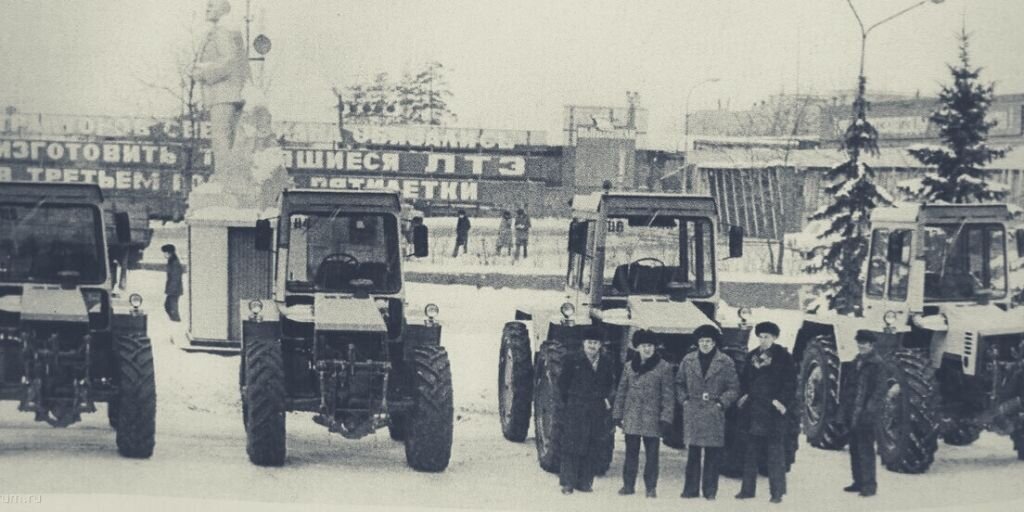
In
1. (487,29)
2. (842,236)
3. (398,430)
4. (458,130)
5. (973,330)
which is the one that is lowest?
(398,430)

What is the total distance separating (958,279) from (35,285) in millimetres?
7159

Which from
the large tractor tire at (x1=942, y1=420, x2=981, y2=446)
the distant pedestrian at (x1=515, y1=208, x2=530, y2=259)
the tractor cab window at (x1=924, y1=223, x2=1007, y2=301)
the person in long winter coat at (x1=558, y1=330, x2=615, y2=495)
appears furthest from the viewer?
the distant pedestrian at (x1=515, y1=208, x2=530, y2=259)

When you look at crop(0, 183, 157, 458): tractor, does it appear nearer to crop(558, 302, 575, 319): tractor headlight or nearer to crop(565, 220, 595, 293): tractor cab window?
crop(558, 302, 575, 319): tractor headlight

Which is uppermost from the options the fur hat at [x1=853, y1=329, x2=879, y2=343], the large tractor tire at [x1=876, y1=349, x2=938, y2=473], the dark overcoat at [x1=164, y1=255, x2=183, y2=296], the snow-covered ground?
the dark overcoat at [x1=164, y1=255, x2=183, y2=296]

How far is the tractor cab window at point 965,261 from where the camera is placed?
32.9 ft

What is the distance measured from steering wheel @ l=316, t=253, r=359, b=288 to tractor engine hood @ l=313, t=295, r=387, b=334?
0.16 metres

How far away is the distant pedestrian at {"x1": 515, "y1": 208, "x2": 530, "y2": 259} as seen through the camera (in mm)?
10805

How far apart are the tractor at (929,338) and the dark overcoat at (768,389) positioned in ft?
2.88

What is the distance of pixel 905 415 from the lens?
30.3 feet

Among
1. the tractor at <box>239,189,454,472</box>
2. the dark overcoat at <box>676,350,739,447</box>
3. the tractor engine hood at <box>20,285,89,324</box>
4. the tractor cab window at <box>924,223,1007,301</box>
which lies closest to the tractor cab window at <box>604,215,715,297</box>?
the dark overcoat at <box>676,350,739,447</box>

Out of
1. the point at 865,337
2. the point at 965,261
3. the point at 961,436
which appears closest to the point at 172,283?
the point at 865,337

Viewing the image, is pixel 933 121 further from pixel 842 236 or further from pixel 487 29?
pixel 487 29

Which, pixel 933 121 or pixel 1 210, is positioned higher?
pixel 933 121

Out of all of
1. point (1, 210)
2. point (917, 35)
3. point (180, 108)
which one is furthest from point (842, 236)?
point (1, 210)
